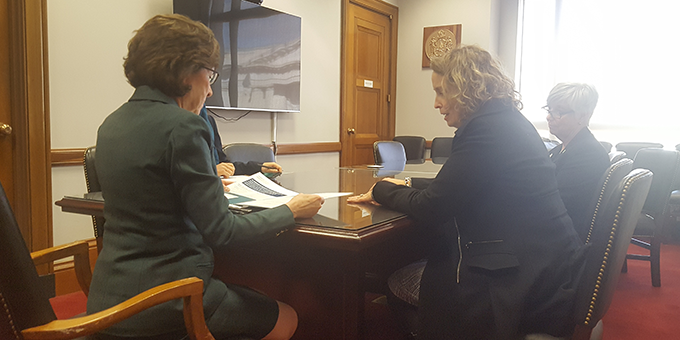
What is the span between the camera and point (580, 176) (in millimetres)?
2102

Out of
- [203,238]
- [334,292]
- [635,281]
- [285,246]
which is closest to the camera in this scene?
[203,238]

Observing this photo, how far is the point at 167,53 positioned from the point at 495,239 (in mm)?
1013

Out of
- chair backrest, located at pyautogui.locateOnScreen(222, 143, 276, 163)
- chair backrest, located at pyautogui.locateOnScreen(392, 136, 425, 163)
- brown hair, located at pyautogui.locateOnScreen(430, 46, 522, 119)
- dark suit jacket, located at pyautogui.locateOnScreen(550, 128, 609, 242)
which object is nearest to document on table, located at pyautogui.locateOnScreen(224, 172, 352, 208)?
brown hair, located at pyautogui.locateOnScreen(430, 46, 522, 119)

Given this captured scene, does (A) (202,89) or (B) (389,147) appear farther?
(B) (389,147)

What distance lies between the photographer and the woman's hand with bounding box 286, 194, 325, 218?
125 centimetres

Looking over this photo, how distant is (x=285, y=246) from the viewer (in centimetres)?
149

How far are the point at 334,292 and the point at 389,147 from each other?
2749 millimetres

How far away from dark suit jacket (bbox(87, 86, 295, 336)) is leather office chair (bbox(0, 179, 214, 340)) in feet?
0.26

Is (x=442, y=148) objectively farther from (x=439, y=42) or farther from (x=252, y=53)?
(x=252, y=53)

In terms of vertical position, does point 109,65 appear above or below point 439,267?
above

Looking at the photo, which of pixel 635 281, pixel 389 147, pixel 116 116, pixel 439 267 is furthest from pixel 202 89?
pixel 635 281

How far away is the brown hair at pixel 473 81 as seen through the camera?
148cm

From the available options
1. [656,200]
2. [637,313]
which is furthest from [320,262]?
[656,200]

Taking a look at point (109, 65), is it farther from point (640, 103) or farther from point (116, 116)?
point (640, 103)
